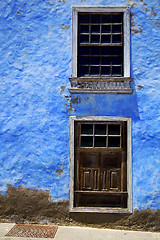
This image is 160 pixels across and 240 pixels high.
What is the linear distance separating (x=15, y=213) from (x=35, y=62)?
3.85 meters

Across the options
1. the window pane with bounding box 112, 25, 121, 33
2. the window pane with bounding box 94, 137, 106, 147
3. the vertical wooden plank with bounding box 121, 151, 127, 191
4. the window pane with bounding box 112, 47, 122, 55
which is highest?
the window pane with bounding box 112, 25, 121, 33

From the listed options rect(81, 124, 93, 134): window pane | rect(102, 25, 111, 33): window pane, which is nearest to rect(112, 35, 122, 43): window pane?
rect(102, 25, 111, 33): window pane

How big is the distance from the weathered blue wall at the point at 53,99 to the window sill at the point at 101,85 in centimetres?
15

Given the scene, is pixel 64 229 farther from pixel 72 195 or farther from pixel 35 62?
pixel 35 62

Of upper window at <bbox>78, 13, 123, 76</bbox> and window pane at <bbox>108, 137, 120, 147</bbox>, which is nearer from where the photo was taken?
window pane at <bbox>108, 137, 120, 147</bbox>

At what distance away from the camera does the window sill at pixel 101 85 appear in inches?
223

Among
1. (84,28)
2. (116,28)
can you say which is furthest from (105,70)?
(84,28)

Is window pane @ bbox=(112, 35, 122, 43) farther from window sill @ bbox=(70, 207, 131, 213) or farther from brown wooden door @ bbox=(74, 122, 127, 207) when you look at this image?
window sill @ bbox=(70, 207, 131, 213)

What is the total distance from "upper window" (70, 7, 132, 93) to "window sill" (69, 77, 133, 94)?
0.13m

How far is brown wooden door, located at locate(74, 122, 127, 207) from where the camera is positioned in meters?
5.60

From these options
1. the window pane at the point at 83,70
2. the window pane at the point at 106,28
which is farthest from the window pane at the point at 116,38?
the window pane at the point at 83,70

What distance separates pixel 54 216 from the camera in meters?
5.53

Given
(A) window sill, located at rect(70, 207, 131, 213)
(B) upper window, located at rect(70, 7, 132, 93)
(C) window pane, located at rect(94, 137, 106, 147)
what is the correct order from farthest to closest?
1. (B) upper window, located at rect(70, 7, 132, 93)
2. (C) window pane, located at rect(94, 137, 106, 147)
3. (A) window sill, located at rect(70, 207, 131, 213)

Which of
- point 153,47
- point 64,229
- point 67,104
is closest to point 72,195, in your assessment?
point 64,229
